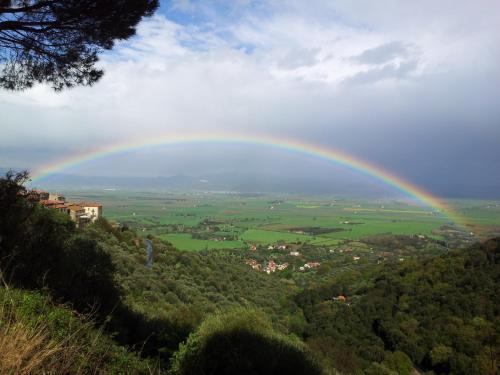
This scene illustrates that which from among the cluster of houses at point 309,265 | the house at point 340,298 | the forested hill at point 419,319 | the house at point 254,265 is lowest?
the cluster of houses at point 309,265

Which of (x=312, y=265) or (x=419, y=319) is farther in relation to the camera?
(x=312, y=265)

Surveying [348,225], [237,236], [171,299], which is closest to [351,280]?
[171,299]

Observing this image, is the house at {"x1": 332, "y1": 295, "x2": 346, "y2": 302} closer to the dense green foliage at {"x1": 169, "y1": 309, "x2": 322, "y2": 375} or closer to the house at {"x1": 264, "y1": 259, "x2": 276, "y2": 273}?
the house at {"x1": 264, "y1": 259, "x2": 276, "y2": 273}

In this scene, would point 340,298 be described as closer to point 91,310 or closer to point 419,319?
point 419,319

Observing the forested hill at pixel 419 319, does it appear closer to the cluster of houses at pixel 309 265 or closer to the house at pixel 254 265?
the house at pixel 254 265

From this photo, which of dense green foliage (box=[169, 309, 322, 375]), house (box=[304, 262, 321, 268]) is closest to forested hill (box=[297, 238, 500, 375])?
dense green foliage (box=[169, 309, 322, 375])

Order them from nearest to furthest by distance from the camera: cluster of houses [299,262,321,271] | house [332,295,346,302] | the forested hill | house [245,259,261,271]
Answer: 1. the forested hill
2. house [332,295,346,302]
3. house [245,259,261,271]
4. cluster of houses [299,262,321,271]

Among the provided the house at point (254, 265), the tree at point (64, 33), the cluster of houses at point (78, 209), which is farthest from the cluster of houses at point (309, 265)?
the tree at point (64, 33)

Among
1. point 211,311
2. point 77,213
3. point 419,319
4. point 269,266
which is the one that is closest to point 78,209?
point 77,213
